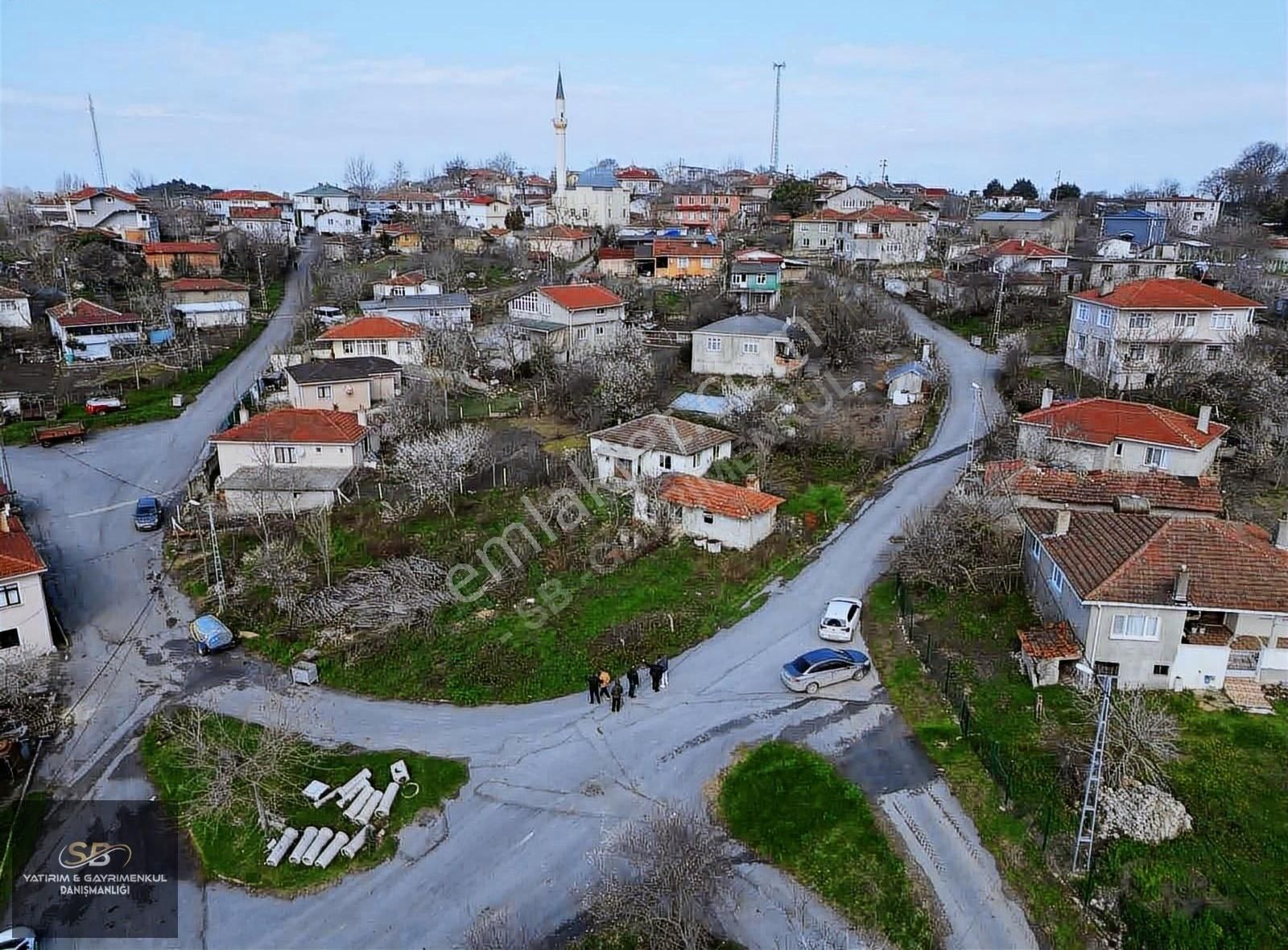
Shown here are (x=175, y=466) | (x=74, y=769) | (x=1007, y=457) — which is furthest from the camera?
(x=175, y=466)

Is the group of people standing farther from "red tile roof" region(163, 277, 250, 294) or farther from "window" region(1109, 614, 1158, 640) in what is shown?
"red tile roof" region(163, 277, 250, 294)

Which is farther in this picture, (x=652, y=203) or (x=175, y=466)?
(x=652, y=203)

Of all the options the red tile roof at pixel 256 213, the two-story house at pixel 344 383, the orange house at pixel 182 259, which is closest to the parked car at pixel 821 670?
the two-story house at pixel 344 383

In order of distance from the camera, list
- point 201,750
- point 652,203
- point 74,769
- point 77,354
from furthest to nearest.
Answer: point 652,203, point 77,354, point 74,769, point 201,750

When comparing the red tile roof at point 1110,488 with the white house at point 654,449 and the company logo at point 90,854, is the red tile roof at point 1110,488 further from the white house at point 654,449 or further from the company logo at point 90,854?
the company logo at point 90,854

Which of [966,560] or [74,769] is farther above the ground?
[966,560]

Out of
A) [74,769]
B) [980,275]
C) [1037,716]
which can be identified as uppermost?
[980,275]

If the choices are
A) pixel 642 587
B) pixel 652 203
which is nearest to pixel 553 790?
pixel 642 587

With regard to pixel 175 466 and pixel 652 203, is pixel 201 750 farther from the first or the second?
pixel 652 203
